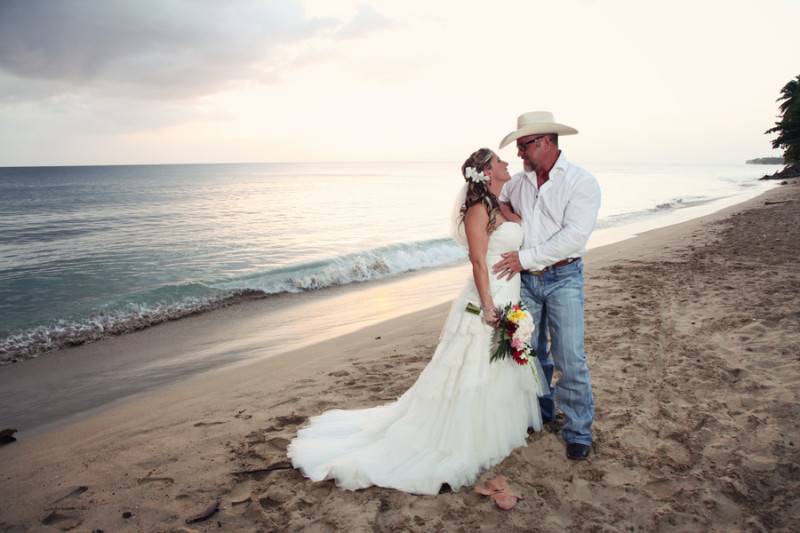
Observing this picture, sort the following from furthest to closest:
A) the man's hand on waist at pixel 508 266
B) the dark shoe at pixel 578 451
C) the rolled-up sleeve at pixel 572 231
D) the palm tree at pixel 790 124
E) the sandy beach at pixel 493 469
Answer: the palm tree at pixel 790 124 < the dark shoe at pixel 578 451 < the man's hand on waist at pixel 508 266 < the rolled-up sleeve at pixel 572 231 < the sandy beach at pixel 493 469

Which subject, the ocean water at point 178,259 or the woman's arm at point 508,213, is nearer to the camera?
the woman's arm at point 508,213

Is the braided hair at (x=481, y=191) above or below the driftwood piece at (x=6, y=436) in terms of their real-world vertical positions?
above

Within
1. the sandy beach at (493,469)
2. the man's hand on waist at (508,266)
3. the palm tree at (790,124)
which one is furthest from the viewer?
the palm tree at (790,124)

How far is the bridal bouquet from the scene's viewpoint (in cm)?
354

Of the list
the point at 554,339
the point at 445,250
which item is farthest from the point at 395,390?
the point at 445,250

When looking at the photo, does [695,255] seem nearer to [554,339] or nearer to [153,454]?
[554,339]

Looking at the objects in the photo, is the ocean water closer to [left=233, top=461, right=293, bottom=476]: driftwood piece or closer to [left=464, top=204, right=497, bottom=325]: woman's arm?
[left=233, top=461, right=293, bottom=476]: driftwood piece

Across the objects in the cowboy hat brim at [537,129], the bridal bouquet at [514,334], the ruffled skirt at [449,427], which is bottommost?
the ruffled skirt at [449,427]

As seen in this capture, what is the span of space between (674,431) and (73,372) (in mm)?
7962

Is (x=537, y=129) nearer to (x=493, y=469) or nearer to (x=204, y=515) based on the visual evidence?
(x=493, y=469)

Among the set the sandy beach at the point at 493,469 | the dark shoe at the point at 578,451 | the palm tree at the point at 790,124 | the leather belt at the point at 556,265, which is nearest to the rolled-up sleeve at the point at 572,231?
the leather belt at the point at 556,265

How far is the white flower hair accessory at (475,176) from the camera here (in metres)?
3.53

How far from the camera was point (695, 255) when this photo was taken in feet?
39.2

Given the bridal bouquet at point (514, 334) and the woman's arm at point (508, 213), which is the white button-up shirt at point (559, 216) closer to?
the woman's arm at point (508, 213)
